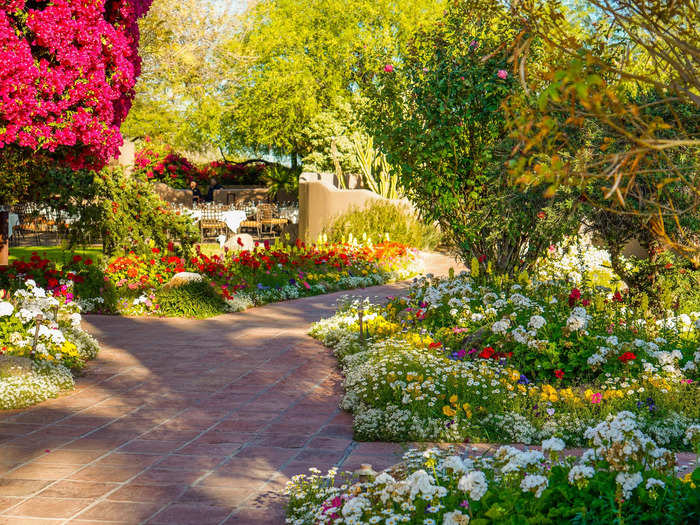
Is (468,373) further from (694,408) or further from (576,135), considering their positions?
(576,135)

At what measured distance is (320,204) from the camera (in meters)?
16.5

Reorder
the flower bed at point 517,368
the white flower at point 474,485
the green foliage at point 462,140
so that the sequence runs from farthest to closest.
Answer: the green foliage at point 462,140
the flower bed at point 517,368
the white flower at point 474,485

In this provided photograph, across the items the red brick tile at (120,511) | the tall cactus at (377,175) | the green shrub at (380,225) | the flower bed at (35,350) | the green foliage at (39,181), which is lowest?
the red brick tile at (120,511)

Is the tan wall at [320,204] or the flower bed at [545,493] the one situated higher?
the tan wall at [320,204]

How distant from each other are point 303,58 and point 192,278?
21140 millimetres

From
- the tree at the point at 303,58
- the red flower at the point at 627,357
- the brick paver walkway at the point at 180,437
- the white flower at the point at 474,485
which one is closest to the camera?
the white flower at the point at 474,485

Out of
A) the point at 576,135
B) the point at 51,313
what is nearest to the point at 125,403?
the point at 51,313

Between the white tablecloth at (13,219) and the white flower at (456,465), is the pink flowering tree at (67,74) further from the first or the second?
the white tablecloth at (13,219)

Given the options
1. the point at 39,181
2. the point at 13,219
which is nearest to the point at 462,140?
the point at 39,181

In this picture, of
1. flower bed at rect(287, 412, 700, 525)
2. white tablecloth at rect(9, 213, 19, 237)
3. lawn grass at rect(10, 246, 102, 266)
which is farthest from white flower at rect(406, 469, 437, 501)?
white tablecloth at rect(9, 213, 19, 237)

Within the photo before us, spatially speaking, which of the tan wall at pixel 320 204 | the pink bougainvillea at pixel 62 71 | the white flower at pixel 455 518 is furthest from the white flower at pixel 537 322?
the tan wall at pixel 320 204

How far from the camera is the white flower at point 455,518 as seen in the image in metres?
2.91

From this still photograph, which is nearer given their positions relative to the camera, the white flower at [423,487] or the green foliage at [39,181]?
the white flower at [423,487]

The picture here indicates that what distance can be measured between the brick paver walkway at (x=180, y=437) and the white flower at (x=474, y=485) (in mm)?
1247
